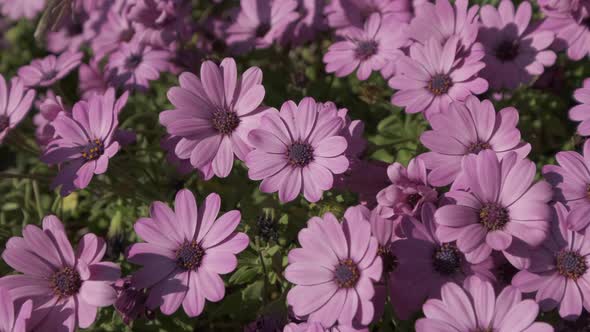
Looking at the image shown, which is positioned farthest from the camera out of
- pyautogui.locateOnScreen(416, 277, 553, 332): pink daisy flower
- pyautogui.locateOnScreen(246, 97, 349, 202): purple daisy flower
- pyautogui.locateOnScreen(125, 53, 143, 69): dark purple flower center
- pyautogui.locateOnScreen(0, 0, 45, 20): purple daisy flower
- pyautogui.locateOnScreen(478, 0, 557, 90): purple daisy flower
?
pyautogui.locateOnScreen(0, 0, 45, 20): purple daisy flower

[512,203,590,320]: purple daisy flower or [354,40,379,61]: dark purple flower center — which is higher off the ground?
[354,40,379,61]: dark purple flower center

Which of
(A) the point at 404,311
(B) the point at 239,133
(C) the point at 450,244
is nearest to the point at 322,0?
(B) the point at 239,133

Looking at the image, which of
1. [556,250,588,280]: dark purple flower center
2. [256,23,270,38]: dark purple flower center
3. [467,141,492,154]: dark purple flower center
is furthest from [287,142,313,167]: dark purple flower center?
[256,23,270,38]: dark purple flower center

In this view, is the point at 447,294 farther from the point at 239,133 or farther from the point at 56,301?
the point at 56,301

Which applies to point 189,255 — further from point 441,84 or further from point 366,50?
point 366,50

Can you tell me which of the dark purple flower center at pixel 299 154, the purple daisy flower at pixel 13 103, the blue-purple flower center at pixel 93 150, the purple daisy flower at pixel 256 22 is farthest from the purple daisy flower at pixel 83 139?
the purple daisy flower at pixel 256 22

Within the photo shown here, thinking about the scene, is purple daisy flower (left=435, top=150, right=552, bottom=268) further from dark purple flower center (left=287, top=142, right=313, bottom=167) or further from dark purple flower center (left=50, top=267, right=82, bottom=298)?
dark purple flower center (left=50, top=267, right=82, bottom=298)

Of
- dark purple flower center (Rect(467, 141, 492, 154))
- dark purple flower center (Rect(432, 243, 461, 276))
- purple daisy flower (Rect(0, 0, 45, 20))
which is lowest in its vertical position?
purple daisy flower (Rect(0, 0, 45, 20))

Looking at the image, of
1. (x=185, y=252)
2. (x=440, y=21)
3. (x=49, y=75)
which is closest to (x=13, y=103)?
(x=49, y=75)
